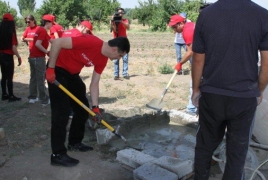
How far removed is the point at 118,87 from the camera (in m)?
8.02

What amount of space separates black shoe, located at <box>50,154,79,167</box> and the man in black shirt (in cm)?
173

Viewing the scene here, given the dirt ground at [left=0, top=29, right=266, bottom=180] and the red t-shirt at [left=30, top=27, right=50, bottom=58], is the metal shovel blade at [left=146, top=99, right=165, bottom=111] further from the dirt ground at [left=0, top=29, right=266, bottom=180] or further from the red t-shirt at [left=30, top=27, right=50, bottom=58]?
the red t-shirt at [left=30, top=27, right=50, bottom=58]

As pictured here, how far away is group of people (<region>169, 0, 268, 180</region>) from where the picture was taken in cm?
231

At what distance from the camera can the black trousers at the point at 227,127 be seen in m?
2.45

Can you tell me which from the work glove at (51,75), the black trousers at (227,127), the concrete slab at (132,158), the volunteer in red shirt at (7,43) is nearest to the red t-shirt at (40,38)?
the volunteer in red shirt at (7,43)

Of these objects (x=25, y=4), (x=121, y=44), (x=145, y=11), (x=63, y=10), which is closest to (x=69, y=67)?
(x=121, y=44)

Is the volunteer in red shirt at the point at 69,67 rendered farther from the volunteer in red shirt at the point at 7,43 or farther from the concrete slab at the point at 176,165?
the volunteer in red shirt at the point at 7,43

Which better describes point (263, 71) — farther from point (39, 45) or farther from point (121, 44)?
point (39, 45)

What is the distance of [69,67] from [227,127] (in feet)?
6.26

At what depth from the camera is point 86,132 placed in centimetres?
489

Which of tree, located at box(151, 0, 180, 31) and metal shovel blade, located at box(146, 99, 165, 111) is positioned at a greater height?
tree, located at box(151, 0, 180, 31)

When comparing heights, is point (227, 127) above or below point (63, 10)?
below

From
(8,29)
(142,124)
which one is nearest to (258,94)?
(142,124)

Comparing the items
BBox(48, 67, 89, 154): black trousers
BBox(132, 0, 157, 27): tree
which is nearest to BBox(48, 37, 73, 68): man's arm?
BBox(48, 67, 89, 154): black trousers
